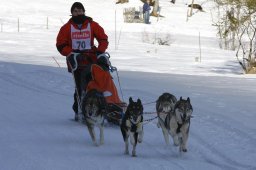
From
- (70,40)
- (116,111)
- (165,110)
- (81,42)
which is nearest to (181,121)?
(165,110)

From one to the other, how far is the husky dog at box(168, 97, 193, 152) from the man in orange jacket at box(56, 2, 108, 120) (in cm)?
220

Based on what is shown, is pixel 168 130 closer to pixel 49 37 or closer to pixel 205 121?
pixel 205 121

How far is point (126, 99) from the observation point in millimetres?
11055

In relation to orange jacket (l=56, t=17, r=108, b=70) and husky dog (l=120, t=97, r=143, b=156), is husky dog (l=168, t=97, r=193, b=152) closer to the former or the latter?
husky dog (l=120, t=97, r=143, b=156)

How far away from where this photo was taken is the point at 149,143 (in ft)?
24.7

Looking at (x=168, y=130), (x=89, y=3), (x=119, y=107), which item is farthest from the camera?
(x=89, y=3)

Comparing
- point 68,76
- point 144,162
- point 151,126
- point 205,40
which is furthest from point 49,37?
point 144,162

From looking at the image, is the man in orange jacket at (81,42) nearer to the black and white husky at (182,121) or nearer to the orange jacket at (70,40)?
the orange jacket at (70,40)

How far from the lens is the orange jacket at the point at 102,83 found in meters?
8.38

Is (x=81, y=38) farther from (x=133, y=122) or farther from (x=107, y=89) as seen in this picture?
(x=133, y=122)

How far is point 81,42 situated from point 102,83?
727 millimetres

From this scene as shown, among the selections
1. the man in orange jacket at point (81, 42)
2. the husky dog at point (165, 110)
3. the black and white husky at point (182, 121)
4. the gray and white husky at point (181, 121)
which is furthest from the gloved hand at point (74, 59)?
the black and white husky at point (182, 121)

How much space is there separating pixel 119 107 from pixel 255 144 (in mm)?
1927

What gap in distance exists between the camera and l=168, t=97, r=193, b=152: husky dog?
660 cm
